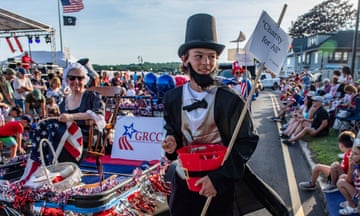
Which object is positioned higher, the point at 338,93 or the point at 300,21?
the point at 300,21

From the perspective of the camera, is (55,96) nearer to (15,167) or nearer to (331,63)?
(15,167)

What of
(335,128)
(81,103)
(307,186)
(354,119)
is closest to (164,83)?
(81,103)

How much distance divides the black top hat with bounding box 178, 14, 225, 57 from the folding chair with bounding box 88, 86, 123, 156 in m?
2.34

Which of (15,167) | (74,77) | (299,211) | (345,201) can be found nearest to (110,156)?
(15,167)

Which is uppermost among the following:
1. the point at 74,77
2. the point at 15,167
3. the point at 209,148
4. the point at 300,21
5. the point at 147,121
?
the point at 300,21

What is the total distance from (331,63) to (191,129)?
155ft

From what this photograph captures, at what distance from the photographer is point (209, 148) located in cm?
186

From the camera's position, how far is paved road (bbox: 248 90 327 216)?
13.7 feet

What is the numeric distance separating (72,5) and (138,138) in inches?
645

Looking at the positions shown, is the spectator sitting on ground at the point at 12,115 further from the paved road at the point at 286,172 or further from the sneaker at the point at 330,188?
the sneaker at the point at 330,188

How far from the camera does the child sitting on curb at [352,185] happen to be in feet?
Result: 11.6

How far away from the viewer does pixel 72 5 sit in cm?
1877

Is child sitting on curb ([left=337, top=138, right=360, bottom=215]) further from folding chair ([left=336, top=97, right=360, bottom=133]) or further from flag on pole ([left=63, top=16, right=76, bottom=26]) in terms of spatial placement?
flag on pole ([left=63, top=16, right=76, bottom=26])

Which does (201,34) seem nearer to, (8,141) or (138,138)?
(138,138)
